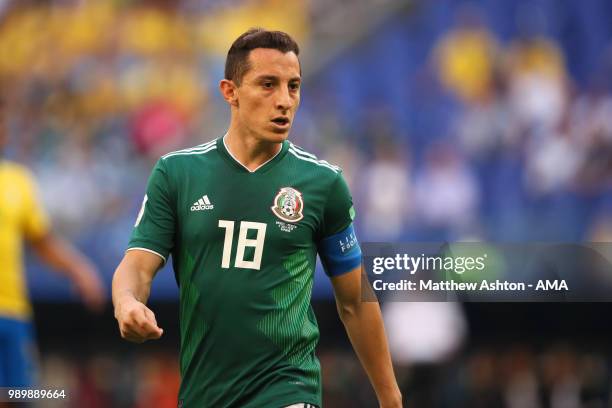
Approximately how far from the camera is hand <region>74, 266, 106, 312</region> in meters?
9.52

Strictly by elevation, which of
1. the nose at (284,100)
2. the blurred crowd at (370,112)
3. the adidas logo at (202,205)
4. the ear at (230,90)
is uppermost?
the blurred crowd at (370,112)

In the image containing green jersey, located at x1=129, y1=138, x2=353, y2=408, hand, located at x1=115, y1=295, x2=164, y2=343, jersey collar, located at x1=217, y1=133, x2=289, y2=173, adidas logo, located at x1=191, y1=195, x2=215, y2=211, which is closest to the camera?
hand, located at x1=115, y1=295, x2=164, y2=343

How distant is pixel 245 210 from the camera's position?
12.9 ft

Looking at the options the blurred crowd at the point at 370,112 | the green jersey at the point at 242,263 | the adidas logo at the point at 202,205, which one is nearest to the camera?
the green jersey at the point at 242,263

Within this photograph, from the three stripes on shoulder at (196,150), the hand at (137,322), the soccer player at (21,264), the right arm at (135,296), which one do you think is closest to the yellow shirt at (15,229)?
the soccer player at (21,264)

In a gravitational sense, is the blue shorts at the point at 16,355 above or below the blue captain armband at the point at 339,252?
above

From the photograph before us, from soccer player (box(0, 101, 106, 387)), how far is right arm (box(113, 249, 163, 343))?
5462 millimetres

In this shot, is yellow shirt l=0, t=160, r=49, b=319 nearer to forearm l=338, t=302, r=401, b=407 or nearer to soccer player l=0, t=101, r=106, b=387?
soccer player l=0, t=101, r=106, b=387

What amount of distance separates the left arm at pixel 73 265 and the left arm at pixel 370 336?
5.70 meters

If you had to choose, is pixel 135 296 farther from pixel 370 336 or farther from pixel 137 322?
pixel 370 336

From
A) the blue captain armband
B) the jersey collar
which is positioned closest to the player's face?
the jersey collar

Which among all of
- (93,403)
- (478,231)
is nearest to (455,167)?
(478,231)

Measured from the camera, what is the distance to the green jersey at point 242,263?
378cm

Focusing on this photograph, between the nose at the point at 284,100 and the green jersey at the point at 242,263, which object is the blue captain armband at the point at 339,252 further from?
the nose at the point at 284,100
